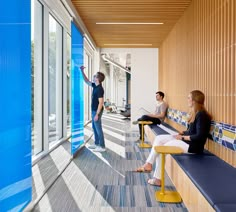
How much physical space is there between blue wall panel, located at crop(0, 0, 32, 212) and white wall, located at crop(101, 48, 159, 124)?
764 cm

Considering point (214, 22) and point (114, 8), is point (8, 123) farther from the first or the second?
point (114, 8)

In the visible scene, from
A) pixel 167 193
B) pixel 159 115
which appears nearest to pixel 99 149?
pixel 159 115

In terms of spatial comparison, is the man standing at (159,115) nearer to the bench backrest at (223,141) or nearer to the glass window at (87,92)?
the bench backrest at (223,141)

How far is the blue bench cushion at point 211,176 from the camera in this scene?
2.23m

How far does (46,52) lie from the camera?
17.8 feet

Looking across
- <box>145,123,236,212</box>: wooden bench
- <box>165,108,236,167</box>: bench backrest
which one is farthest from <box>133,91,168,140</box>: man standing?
<box>145,123,236,212</box>: wooden bench

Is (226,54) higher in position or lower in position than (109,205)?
higher

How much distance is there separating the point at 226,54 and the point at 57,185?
2835 millimetres

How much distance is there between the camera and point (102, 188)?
382cm

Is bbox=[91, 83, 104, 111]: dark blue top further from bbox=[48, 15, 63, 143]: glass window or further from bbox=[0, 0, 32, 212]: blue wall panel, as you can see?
bbox=[0, 0, 32, 212]: blue wall panel

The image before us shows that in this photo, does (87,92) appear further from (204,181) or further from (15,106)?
(204,181)

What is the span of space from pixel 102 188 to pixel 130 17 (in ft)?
13.4

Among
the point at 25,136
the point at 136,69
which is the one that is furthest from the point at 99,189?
the point at 136,69

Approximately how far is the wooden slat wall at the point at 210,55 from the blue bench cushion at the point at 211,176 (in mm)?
564
